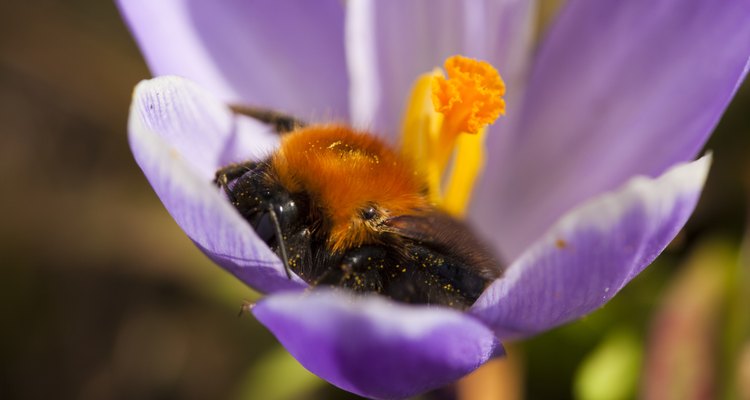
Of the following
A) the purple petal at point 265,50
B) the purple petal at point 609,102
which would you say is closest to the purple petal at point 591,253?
the purple petal at point 609,102

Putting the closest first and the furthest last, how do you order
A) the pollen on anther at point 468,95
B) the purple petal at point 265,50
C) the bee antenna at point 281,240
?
the bee antenna at point 281,240 → the pollen on anther at point 468,95 → the purple petal at point 265,50

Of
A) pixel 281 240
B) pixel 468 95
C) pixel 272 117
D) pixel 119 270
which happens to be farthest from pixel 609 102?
pixel 119 270

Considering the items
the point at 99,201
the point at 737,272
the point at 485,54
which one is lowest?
the point at 99,201

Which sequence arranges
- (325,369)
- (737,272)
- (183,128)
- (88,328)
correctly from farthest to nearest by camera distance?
1. (88,328)
2. (737,272)
3. (183,128)
4. (325,369)

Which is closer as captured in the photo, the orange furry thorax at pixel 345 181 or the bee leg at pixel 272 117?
the orange furry thorax at pixel 345 181

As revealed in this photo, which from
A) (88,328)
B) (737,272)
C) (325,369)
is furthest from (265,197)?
(88,328)

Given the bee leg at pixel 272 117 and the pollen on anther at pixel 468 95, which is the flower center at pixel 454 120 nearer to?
the pollen on anther at pixel 468 95

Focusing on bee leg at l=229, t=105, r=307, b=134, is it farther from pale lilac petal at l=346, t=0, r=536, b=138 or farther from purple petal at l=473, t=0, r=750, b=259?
purple petal at l=473, t=0, r=750, b=259

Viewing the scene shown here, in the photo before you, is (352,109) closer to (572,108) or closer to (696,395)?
(572,108)

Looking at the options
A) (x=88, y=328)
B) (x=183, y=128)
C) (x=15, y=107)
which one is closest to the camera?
(x=183, y=128)
